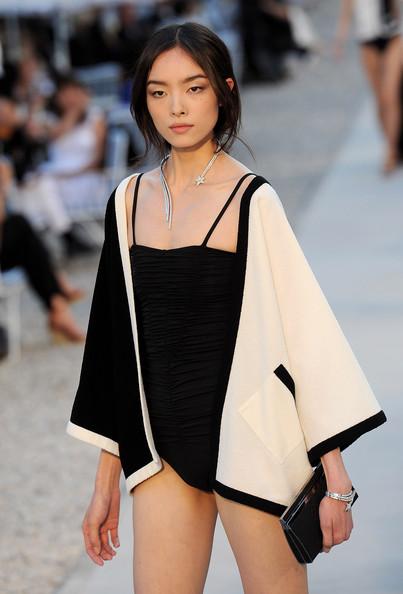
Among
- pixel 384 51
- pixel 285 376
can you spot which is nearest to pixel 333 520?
pixel 285 376

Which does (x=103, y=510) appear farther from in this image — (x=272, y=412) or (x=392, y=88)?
(x=392, y=88)

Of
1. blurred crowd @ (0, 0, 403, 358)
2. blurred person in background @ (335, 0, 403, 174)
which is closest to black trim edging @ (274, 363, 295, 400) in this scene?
blurred crowd @ (0, 0, 403, 358)

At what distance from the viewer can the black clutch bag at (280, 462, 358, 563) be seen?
2.52 meters

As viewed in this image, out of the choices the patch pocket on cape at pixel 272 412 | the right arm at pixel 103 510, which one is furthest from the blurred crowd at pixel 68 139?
the patch pocket on cape at pixel 272 412

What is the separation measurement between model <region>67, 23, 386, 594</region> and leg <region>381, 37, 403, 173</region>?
7483mm

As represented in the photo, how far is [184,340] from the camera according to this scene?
2631mm

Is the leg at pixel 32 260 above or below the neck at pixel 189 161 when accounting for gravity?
below

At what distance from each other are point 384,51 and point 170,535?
7.90m

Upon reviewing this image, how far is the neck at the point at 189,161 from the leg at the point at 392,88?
7503 mm

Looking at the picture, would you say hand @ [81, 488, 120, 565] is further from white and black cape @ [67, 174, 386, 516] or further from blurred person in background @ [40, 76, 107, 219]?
blurred person in background @ [40, 76, 107, 219]

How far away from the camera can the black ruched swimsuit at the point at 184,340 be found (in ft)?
8.55

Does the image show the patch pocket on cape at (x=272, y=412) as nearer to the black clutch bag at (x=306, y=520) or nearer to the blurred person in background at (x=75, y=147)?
the black clutch bag at (x=306, y=520)

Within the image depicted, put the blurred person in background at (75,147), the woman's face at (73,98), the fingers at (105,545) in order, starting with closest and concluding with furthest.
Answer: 1. the fingers at (105,545)
2. the blurred person in background at (75,147)
3. the woman's face at (73,98)

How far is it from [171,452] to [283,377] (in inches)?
11.5
